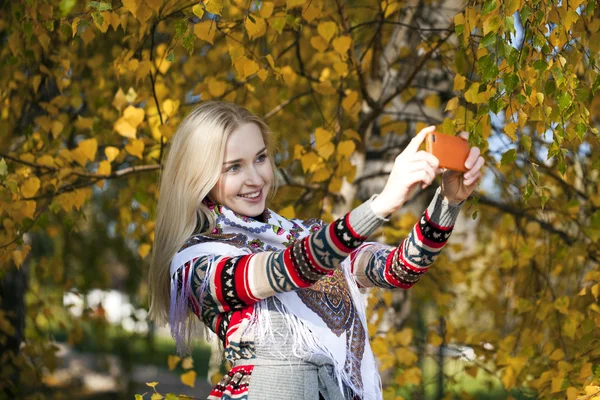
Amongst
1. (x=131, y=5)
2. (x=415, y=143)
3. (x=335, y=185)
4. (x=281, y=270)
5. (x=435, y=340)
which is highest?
(x=131, y=5)

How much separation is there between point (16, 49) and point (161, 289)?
1354mm

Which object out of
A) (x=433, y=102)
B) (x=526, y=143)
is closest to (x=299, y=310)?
(x=526, y=143)

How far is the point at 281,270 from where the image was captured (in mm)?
1645

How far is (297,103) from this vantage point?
14.6 feet

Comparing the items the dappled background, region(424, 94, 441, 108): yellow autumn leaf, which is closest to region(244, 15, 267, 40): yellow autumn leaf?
the dappled background

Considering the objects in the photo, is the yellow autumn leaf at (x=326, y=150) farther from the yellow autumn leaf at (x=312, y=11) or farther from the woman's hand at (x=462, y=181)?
the woman's hand at (x=462, y=181)

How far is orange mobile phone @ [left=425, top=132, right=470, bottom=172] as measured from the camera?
158 cm

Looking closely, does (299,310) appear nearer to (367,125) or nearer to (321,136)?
(321,136)

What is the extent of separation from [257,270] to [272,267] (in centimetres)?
4

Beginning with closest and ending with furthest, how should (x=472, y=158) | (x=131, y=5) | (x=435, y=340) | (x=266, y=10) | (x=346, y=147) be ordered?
(x=472, y=158) → (x=131, y=5) → (x=266, y=10) → (x=346, y=147) → (x=435, y=340)

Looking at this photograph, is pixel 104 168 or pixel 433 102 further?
pixel 433 102

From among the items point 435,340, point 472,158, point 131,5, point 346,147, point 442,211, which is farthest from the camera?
point 435,340

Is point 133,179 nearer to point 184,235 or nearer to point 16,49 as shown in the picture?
point 16,49

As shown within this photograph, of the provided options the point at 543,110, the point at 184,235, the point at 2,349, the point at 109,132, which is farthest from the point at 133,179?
the point at 543,110
